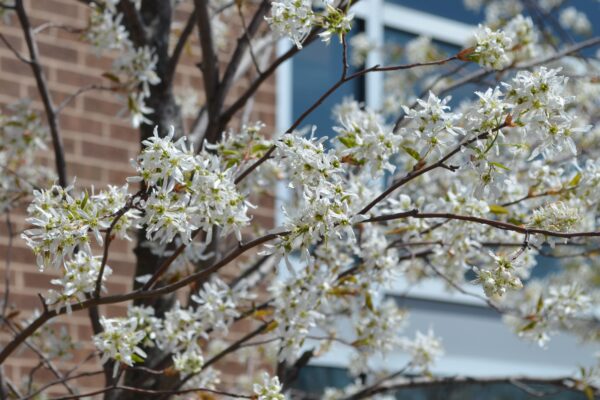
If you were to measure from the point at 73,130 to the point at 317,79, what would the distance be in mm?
1647

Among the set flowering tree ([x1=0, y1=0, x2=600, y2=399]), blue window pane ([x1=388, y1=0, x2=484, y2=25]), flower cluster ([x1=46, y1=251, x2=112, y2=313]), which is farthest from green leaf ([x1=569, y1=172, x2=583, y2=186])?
blue window pane ([x1=388, y1=0, x2=484, y2=25])

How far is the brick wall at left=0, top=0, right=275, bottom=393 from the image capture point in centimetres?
419

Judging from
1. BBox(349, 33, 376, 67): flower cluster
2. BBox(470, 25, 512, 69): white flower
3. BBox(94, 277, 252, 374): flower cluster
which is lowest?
BBox(94, 277, 252, 374): flower cluster

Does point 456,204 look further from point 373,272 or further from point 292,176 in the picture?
point 292,176

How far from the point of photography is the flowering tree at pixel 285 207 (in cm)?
189

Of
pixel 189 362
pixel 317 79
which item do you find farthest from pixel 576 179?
pixel 317 79

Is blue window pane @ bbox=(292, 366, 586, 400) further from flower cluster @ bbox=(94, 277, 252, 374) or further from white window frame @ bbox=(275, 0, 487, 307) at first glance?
flower cluster @ bbox=(94, 277, 252, 374)

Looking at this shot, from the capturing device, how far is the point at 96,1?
3.21m

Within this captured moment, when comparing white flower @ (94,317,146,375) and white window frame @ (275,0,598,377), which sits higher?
white window frame @ (275,0,598,377)

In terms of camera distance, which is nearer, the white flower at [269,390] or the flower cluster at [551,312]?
the white flower at [269,390]

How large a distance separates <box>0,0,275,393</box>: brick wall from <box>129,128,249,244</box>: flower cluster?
240cm

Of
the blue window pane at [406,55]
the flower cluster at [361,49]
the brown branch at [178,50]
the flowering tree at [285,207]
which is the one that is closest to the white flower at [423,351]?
the flowering tree at [285,207]

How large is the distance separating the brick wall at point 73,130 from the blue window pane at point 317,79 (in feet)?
2.92

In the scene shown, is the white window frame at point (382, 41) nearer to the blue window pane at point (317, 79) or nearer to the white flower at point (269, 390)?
the blue window pane at point (317, 79)
